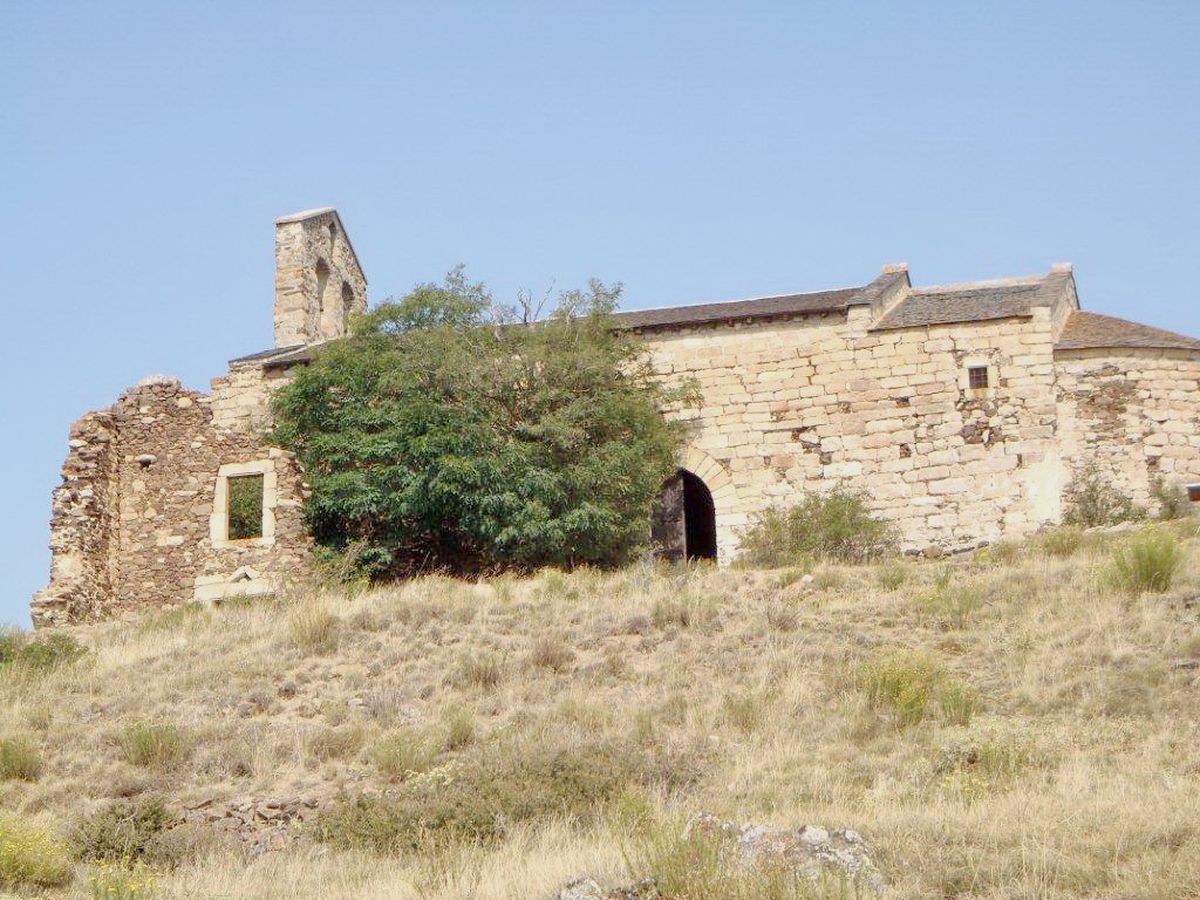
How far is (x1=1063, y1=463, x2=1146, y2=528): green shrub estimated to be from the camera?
24344 millimetres

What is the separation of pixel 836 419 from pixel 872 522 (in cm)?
218

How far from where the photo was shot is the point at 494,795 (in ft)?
41.8

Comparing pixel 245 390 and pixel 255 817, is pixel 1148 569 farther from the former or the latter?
pixel 245 390

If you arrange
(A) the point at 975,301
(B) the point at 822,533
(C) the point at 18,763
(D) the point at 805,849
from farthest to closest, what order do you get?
(A) the point at 975,301 → (B) the point at 822,533 → (C) the point at 18,763 → (D) the point at 805,849

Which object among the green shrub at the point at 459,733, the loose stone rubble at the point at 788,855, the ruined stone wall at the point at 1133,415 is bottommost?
the loose stone rubble at the point at 788,855

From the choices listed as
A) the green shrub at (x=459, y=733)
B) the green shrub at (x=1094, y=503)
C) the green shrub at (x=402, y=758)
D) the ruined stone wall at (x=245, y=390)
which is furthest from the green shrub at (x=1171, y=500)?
the ruined stone wall at (x=245, y=390)

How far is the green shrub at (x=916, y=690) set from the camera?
47.9 feet

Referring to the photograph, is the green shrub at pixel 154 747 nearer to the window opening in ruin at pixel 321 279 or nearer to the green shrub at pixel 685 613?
the green shrub at pixel 685 613

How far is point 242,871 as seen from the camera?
11.8m

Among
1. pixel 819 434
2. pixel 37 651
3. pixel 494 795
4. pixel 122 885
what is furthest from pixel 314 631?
pixel 819 434

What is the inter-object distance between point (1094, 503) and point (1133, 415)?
1.88 meters

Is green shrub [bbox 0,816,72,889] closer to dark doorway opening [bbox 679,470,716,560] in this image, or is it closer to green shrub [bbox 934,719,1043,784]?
green shrub [bbox 934,719,1043,784]

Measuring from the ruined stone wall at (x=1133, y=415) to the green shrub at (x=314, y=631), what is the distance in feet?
42.2

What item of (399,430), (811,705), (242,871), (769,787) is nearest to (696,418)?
(399,430)
